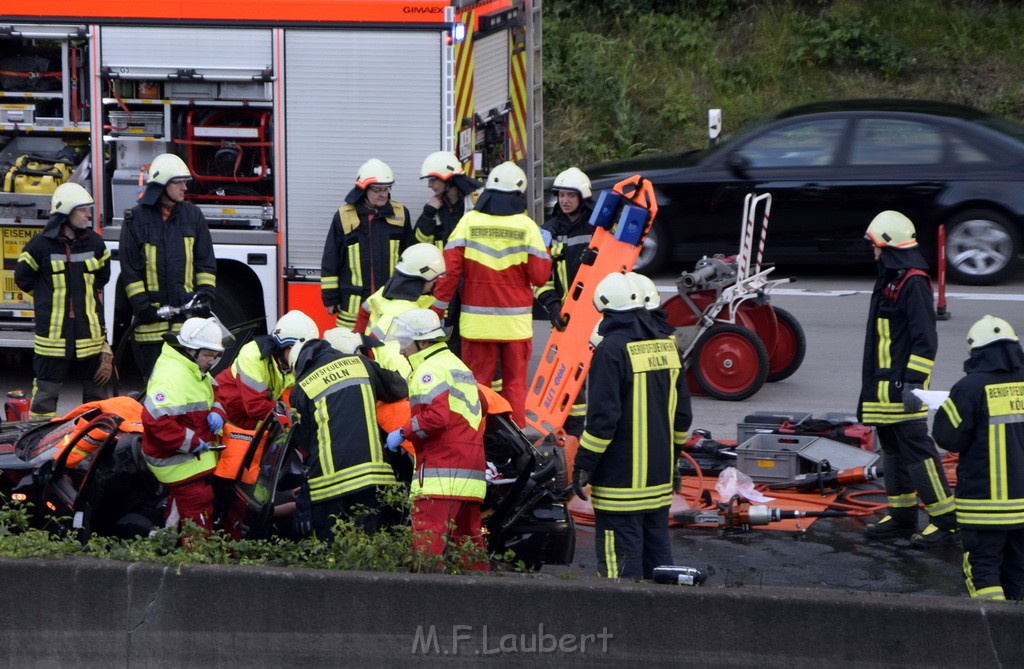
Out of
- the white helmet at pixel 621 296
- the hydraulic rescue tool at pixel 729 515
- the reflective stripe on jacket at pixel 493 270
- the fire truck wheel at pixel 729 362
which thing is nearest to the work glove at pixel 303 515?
the white helmet at pixel 621 296

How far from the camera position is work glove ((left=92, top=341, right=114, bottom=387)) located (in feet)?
29.7

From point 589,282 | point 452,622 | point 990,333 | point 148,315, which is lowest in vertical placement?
point 452,622

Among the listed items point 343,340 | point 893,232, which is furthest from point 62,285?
point 893,232

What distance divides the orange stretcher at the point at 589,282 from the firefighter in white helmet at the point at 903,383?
1.44 meters

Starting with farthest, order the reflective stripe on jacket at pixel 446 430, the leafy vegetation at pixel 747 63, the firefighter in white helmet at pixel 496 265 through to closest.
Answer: the leafy vegetation at pixel 747 63, the firefighter in white helmet at pixel 496 265, the reflective stripe on jacket at pixel 446 430

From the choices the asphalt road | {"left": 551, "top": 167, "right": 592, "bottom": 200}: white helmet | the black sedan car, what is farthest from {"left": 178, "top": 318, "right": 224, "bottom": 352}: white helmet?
the black sedan car

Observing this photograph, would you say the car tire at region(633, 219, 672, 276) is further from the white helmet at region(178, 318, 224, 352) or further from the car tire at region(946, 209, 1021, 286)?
the white helmet at region(178, 318, 224, 352)

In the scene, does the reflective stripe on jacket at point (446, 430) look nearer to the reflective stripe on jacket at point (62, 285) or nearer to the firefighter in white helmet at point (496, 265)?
the firefighter in white helmet at point (496, 265)

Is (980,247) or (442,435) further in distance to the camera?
(980,247)

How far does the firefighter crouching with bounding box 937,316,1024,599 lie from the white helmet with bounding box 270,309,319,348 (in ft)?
9.30

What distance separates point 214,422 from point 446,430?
1.18m

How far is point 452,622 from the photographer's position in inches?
196

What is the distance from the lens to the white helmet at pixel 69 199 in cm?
869

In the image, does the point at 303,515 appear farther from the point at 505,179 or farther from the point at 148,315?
the point at 148,315
